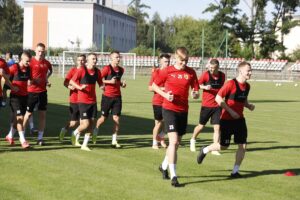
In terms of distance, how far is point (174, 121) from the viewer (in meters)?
10.2

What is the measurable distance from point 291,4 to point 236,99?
8043 centimetres

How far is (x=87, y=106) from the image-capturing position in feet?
45.2

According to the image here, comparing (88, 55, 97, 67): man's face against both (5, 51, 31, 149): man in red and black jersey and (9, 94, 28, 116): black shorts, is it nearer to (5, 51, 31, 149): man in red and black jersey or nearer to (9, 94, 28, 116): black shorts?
(5, 51, 31, 149): man in red and black jersey

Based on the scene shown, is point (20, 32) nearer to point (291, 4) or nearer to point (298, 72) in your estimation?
point (291, 4)

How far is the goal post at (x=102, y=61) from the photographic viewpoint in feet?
199

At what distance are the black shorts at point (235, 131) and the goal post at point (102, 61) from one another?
4676 centimetres

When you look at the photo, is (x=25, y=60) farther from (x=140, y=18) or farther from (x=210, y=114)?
(x=140, y=18)

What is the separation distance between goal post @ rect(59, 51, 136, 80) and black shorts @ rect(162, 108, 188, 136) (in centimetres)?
4724

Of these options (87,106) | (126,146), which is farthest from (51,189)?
(126,146)

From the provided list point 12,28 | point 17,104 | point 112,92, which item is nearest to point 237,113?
point 112,92

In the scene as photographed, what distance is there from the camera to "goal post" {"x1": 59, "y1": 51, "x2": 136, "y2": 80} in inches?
2386

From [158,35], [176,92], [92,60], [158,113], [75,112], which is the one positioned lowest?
[75,112]

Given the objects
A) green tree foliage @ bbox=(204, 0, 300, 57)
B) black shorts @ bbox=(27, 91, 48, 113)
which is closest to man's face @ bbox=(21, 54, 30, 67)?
black shorts @ bbox=(27, 91, 48, 113)

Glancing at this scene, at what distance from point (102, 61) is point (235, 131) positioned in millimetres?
51287
